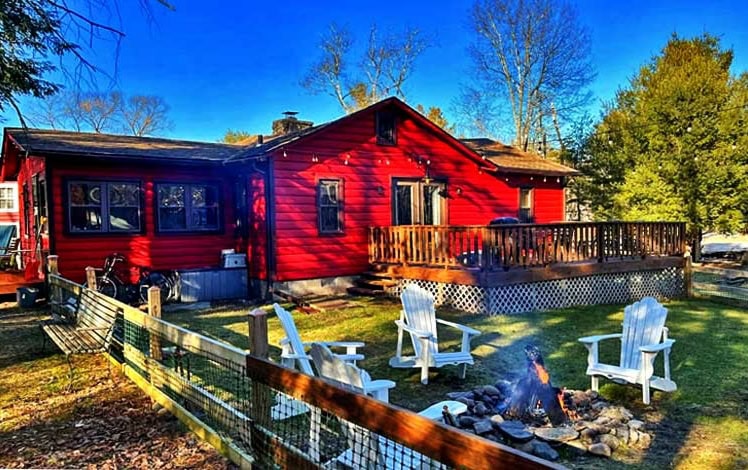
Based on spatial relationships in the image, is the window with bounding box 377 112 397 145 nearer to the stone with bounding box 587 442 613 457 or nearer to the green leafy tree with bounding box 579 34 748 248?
the stone with bounding box 587 442 613 457

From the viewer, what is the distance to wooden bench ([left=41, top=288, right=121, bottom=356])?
527cm

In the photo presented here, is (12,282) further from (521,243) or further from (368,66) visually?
(368,66)

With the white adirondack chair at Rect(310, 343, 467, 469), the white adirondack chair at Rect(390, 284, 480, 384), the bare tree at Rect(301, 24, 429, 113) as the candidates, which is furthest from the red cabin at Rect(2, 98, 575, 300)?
the bare tree at Rect(301, 24, 429, 113)

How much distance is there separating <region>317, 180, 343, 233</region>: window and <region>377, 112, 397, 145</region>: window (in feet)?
5.53

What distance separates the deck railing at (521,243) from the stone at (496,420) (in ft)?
17.1

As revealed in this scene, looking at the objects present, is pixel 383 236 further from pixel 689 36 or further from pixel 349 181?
pixel 689 36

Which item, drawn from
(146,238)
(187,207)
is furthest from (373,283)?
(146,238)

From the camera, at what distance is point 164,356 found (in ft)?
19.0

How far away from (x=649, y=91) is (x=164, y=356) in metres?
19.6

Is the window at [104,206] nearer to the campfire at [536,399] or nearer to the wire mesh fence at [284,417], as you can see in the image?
the wire mesh fence at [284,417]

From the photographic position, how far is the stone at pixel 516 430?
377 centimetres

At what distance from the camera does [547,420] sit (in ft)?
13.3

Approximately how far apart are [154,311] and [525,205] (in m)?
12.5

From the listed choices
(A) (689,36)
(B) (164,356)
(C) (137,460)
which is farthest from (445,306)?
(A) (689,36)
